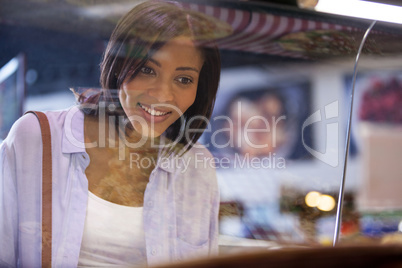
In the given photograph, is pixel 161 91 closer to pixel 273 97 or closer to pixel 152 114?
pixel 152 114

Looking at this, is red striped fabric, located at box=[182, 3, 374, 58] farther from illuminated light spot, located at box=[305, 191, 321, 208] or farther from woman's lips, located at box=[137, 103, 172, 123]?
illuminated light spot, located at box=[305, 191, 321, 208]

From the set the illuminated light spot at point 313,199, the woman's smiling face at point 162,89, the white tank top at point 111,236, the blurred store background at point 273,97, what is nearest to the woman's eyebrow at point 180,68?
the woman's smiling face at point 162,89

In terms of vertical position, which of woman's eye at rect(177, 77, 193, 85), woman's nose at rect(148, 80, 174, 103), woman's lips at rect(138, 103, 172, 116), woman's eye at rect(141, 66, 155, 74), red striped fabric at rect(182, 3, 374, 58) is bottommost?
woman's lips at rect(138, 103, 172, 116)

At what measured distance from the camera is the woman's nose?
2.19 m

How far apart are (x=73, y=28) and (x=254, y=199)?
1305 mm

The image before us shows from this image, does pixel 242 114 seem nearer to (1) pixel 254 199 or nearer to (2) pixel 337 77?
(1) pixel 254 199

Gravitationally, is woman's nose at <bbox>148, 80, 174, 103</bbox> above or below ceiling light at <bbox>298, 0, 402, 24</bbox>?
below

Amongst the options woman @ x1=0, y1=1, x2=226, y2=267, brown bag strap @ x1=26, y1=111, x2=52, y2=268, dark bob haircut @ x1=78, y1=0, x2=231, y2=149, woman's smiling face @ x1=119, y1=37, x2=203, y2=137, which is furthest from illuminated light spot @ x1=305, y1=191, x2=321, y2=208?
brown bag strap @ x1=26, y1=111, x2=52, y2=268

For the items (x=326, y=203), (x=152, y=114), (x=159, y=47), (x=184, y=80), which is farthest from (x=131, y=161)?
(x=326, y=203)

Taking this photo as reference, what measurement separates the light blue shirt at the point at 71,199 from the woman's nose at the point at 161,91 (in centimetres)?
32

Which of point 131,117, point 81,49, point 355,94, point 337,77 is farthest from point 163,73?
point 355,94

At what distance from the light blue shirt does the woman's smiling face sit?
0.72ft

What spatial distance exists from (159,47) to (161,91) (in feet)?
0.74

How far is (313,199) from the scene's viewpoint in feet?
8.36
